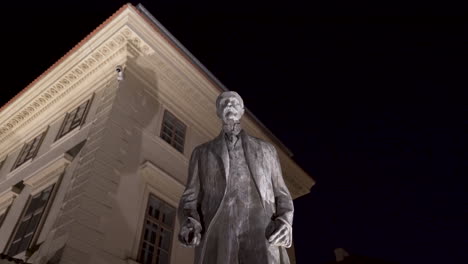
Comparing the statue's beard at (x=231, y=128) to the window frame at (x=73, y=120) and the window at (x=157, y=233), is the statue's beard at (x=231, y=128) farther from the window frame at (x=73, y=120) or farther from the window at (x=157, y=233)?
the window frame at (x=73, y=120)

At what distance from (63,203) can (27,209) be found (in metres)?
2.44

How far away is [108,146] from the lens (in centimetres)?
929

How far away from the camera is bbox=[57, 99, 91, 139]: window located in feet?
38.1

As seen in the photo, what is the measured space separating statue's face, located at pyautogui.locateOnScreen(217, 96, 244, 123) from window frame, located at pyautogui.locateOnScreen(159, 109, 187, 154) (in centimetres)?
850

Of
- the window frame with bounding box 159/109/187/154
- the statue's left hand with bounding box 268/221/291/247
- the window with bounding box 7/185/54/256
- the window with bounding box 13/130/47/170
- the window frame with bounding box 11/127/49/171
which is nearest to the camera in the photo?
the statue's left hand with bounding box 268/221/291/247

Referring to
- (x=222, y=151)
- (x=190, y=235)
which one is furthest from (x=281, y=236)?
(x=222, y=151)

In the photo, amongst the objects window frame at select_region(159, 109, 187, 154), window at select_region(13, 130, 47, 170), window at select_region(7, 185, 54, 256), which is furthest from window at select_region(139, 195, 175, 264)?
window at select_region(13, 130, 47, 170)

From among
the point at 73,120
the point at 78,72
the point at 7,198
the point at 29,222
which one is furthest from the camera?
the point at 78,72

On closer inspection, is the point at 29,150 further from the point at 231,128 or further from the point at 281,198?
the point at 281,198

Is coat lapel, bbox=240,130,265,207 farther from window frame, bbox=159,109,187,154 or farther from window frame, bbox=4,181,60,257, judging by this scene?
window frame, bbox=159,109,187,154

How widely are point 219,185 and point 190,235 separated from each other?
1.73 feet

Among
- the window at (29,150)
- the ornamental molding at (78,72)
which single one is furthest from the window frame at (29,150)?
the ornamental molding at (78,72)

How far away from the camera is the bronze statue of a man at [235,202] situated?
103 inches

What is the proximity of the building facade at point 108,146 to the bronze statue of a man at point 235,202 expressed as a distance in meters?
5.23
